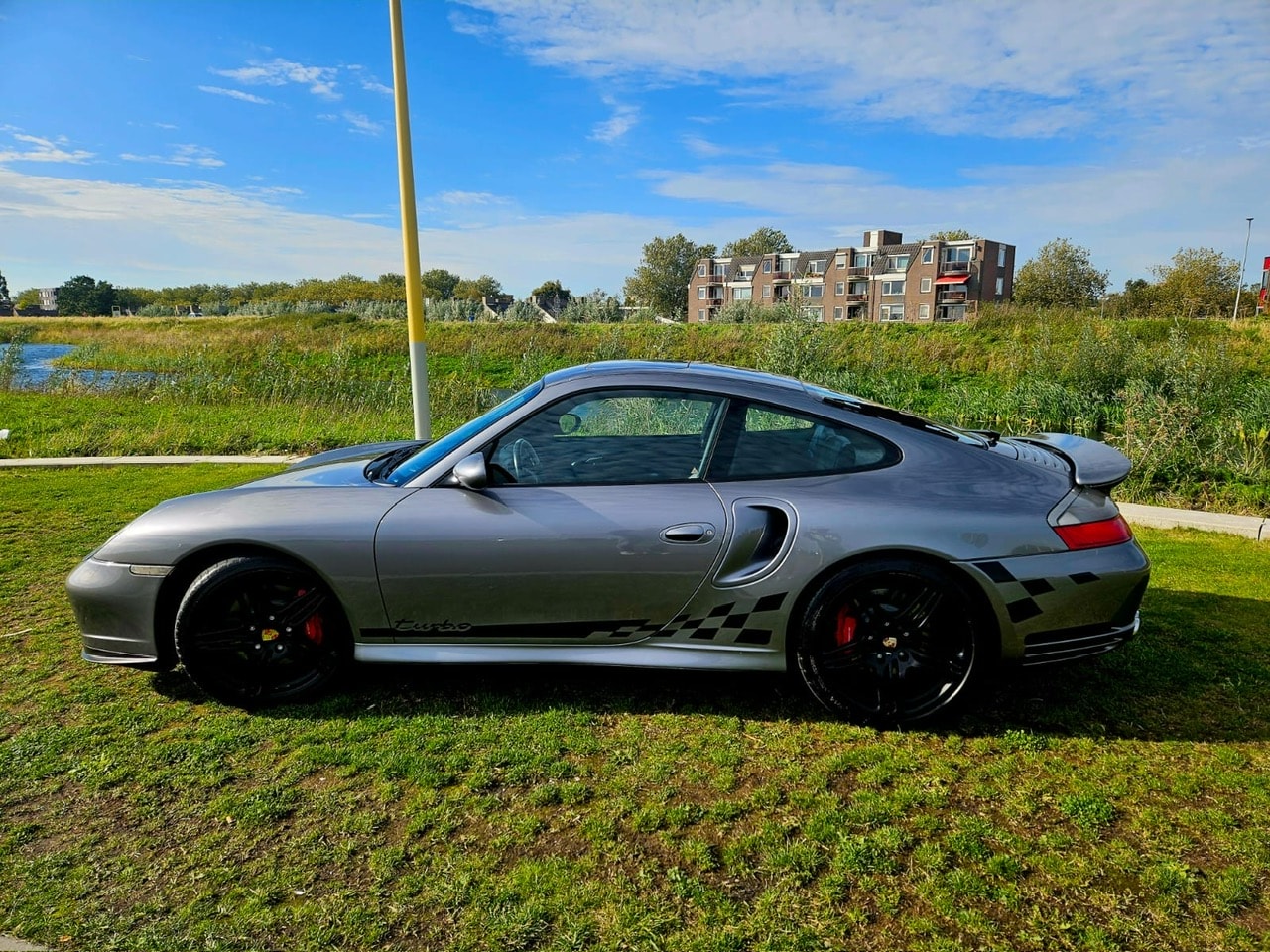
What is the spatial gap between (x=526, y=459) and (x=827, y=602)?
141cm

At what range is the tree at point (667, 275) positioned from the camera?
9075 cm

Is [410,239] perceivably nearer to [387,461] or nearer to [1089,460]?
[387,461]

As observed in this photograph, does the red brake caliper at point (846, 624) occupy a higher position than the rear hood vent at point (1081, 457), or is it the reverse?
the rear hood vent at point (1081, 457)

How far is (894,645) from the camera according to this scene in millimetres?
3100

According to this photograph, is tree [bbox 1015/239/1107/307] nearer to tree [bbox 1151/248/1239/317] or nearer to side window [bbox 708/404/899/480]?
tree [bbox 1151/248/1239/317]

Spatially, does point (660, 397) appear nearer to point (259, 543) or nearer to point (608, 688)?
point (608, 688)

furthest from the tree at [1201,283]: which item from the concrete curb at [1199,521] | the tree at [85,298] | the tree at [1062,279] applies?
the tree at [85,298]

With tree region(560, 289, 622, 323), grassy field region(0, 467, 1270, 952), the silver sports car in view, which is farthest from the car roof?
tree region(560, 289, 622, 323)

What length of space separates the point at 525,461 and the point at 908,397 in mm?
11622

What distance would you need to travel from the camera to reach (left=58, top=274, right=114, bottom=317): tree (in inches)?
2763

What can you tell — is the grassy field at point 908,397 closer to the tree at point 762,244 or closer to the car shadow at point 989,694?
the car shadow at point 989,694

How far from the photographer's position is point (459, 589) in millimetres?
3135

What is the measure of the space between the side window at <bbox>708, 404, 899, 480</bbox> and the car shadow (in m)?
0.90

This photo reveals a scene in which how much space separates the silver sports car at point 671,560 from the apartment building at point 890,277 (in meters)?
56.8
